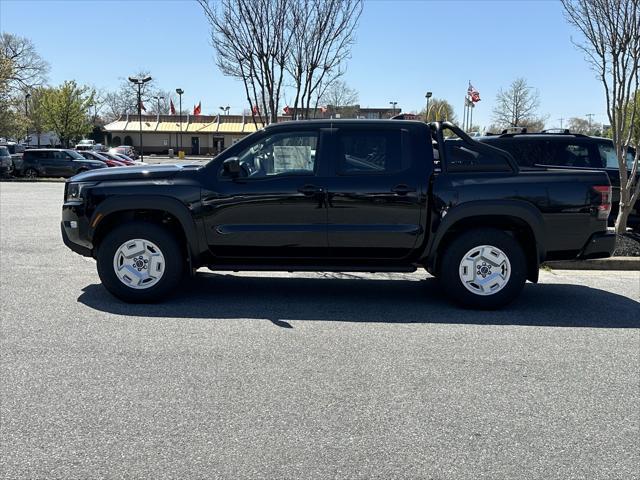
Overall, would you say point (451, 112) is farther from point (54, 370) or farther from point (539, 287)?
point (54, 370)

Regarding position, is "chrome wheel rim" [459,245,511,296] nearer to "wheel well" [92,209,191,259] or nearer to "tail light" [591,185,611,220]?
"tail light" [591,185,611,220]

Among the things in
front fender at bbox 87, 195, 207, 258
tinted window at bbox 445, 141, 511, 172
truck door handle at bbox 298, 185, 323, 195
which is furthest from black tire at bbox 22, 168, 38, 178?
tinted window at bbox 445, 141, 511, 172

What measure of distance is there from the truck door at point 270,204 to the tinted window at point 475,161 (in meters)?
1.42

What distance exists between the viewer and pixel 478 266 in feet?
20.6

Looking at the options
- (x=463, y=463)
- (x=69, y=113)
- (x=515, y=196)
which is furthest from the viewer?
(x=69, y=113)

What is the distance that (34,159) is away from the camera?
100ft

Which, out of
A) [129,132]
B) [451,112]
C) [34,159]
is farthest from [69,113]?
[451,112]

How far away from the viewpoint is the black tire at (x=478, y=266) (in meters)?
6.20

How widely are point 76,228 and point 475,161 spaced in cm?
433

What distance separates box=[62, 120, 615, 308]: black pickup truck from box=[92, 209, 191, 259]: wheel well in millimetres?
46

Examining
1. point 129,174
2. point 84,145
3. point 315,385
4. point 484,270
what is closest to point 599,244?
point 484,270

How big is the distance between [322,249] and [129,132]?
70085mm

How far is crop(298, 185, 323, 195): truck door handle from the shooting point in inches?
243

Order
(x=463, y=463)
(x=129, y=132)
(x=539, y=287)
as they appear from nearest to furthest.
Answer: (x=463, y=463) → (x=539, y=287) → (x=129, y=132)
